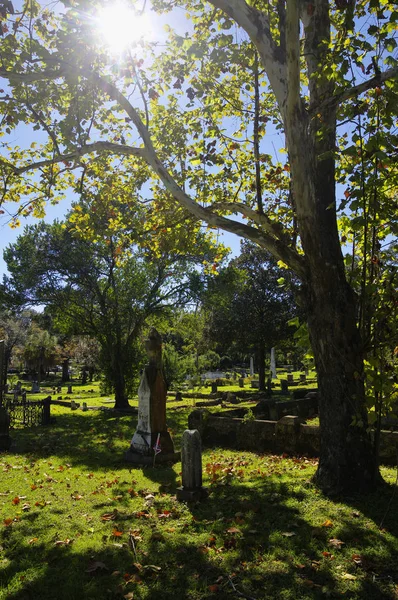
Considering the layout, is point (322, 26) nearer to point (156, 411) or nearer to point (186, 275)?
point (156, 411)

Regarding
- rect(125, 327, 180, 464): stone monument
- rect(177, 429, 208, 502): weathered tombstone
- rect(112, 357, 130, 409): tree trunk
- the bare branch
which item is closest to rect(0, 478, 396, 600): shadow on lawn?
rect(177, 429, 208, 502): weathered tombstone

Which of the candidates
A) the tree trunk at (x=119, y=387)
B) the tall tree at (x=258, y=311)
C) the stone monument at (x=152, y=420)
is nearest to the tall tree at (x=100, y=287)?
the tree trunk at (x=119, y=387)

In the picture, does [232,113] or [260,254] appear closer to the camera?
[232,113]

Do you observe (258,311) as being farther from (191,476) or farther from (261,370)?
(191,476)

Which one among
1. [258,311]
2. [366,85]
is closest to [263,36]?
[366,85]

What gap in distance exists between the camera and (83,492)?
7.43m

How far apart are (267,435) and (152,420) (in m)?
2.97

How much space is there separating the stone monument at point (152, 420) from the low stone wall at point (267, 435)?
2113 mm

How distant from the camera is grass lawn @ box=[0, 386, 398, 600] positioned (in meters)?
4.09

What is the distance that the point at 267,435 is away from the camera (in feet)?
36.1

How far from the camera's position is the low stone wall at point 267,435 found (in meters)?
8.95

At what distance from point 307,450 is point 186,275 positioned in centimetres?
1593

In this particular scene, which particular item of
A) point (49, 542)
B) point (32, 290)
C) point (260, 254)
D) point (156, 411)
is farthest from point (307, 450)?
point (260, 254)

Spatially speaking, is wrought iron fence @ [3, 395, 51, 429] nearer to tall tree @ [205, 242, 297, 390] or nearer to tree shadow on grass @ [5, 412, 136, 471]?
tree shadow on grass @ [5, 412, 136, 471]
